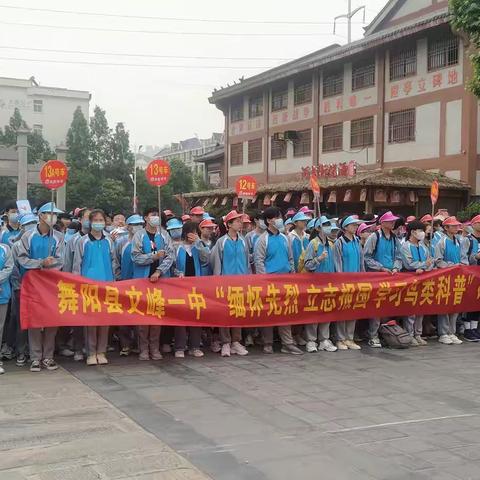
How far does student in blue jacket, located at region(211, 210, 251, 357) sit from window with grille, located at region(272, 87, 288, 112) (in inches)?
818

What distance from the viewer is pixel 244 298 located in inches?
312

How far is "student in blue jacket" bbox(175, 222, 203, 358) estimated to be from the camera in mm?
7777

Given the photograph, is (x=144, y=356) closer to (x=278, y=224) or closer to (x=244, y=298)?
(x=244, y=298)

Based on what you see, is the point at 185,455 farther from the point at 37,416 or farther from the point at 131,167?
the point at 131,167

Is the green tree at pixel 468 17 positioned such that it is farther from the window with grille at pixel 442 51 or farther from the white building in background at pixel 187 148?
the white building in background at pixel 187 148

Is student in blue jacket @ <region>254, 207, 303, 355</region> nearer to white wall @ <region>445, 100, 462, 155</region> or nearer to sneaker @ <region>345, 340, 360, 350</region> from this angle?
sneaker @ <region>345, 340, 360, 350</region>

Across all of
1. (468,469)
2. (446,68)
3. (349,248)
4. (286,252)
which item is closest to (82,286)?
(286,252)

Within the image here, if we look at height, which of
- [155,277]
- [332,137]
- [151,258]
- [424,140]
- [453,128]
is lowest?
[155,277]

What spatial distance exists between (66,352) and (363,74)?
1869 cm

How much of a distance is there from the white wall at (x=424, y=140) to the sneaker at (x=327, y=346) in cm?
1350

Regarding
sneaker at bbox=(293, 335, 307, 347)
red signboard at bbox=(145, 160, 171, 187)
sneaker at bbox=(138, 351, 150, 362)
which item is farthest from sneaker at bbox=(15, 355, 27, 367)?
sneaker at bbox=(293, 335, 307, 347)

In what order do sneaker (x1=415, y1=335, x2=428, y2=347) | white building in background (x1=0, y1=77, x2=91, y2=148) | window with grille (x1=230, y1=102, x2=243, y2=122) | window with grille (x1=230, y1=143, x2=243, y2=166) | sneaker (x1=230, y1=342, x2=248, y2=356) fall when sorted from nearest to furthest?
sneaker (x1=230, y1=342, x2=248, y2=356)
sneaker (x1=415, y1=335, x2=428, y2=347)
window with grille (x1=230, y1=102, x2=243, y2=122)
window with grille (x1=230, y1=143, x2=243, y2=166)
white building in background (x1=0, y1=77, x2=91, y2=148)

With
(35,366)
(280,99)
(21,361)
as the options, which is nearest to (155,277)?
(35,366)

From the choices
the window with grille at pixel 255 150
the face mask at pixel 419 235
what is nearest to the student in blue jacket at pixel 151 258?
the face mask at pixel 419 235
